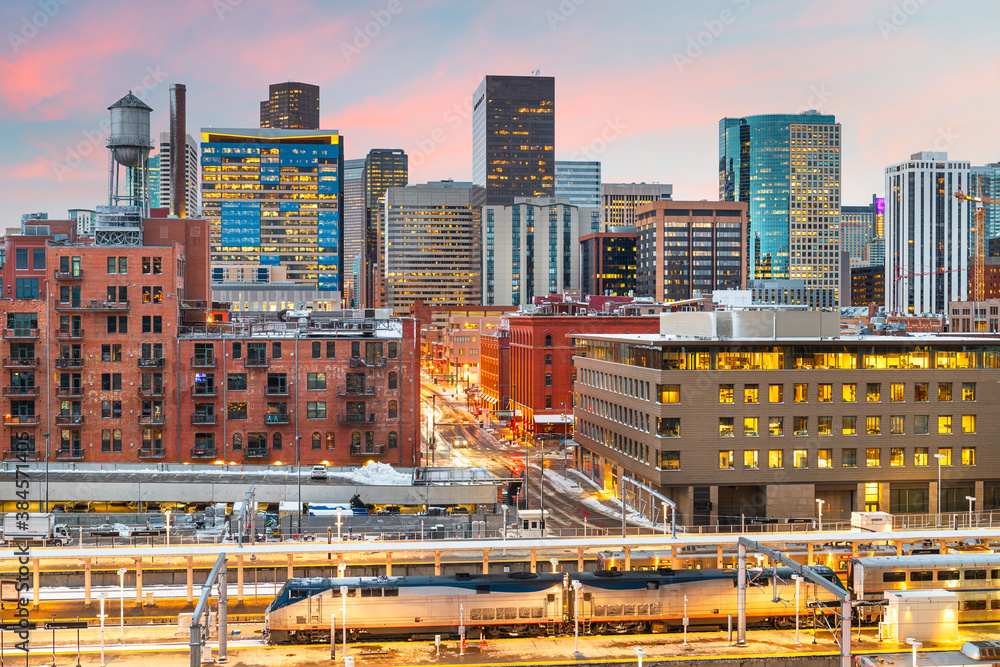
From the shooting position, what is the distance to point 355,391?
90125 millimetres

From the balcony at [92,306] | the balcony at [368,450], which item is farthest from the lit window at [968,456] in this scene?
the balcony at [92,306]

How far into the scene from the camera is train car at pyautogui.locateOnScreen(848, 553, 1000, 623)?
53906 millimetres

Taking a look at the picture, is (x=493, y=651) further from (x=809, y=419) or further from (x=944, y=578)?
(x=809, y=419)

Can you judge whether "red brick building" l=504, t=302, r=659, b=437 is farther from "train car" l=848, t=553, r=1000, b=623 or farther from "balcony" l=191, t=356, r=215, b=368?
"train car" l=848, t=553, r=1000, b=623

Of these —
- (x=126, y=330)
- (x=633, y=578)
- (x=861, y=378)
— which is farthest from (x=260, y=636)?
Answer: (x=861, y=378)

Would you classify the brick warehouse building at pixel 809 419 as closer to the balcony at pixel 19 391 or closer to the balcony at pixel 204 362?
the balcony at pixel 204 362

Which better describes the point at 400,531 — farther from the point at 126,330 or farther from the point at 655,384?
the point at 126,330

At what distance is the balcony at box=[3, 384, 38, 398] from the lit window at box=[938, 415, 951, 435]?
81809mm

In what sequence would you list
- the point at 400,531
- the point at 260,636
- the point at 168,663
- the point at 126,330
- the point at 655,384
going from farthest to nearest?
the point at 126,330 < the point at 655,384 < the point at 400,531 < the point at 260,636 < the point at 168,663

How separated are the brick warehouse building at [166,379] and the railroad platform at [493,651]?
131ft

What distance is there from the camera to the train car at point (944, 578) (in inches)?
2122

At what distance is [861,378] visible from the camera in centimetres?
8300

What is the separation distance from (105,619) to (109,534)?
14949mm

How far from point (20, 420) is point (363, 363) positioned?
31864 mm
